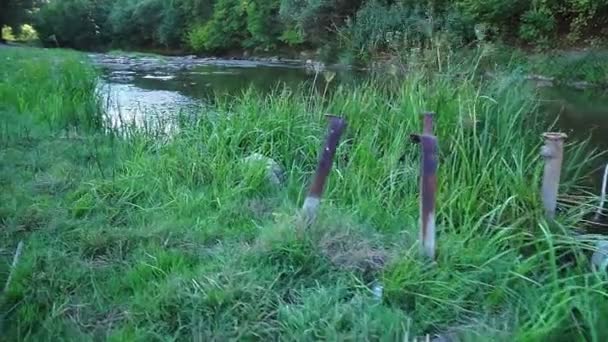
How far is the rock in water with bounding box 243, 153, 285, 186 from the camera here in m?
4.35

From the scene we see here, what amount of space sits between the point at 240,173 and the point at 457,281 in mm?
1976

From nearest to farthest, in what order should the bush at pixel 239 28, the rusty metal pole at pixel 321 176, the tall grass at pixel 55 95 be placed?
the rusty metal pole at pixel 321 176 → the tall grass at pixel 55 95 → the bush at pixel 239 28

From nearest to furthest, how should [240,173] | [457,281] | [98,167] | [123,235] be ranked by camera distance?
[457,281] → [123,235] → [240,173] → [98,167]

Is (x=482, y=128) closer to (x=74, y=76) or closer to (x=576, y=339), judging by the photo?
(x=576, y=339)

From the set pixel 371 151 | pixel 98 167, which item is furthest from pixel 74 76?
pixel 371 151

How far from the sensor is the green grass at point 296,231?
8.24 feet

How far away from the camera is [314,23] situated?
2250 centimetres

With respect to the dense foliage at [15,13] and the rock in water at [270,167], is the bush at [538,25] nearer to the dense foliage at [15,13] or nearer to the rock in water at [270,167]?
the rock in water at [270,167]

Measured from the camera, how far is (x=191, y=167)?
4434 mm

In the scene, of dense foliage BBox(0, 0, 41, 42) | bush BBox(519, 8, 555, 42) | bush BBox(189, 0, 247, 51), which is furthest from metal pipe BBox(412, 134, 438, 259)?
dense foliage BBox(0, 0, 41, 42)

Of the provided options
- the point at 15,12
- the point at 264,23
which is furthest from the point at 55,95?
the point at 15,12

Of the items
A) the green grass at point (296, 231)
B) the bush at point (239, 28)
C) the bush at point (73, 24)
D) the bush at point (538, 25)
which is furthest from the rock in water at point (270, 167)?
the bush at point (73, 24)

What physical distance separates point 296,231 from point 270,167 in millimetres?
1488

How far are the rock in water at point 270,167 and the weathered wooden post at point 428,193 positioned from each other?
5.42ft
